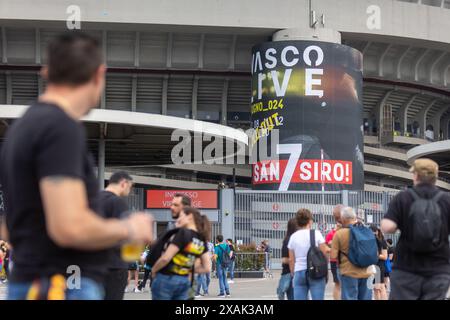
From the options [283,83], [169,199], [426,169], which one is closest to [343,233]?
[426,169]

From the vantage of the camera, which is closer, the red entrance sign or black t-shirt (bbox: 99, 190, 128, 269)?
black t-shirt (bbox: 99, 190, 128, 269)

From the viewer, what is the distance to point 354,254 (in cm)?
1048

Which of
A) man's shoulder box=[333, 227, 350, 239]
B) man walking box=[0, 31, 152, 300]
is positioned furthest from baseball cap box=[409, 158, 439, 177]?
man walking box=[0, 31, 152, 300]

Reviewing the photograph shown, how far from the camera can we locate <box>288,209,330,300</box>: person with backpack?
10758 millimetres

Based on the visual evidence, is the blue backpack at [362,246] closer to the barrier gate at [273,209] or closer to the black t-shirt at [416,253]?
the black t-shirt at [416,253]

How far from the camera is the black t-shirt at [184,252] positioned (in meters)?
8.12

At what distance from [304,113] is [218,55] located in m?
8.82

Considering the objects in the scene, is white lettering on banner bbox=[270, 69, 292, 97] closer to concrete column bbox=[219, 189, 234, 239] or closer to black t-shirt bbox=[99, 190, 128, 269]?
concrete column bbox=[219, 189, 234, 239]

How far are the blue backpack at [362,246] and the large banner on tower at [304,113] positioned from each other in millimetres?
36358

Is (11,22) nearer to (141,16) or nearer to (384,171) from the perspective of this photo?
(141,16)

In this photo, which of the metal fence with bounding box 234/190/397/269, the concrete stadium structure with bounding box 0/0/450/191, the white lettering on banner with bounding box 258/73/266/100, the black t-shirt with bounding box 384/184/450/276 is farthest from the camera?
the concrete stadium structure with bounding box 0/0/450/191

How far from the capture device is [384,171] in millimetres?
63562

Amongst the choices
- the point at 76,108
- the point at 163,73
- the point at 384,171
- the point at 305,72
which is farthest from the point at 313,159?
the point at 76,108

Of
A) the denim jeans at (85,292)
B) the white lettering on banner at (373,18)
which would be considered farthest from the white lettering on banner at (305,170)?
the denim jeans at (85,292)
